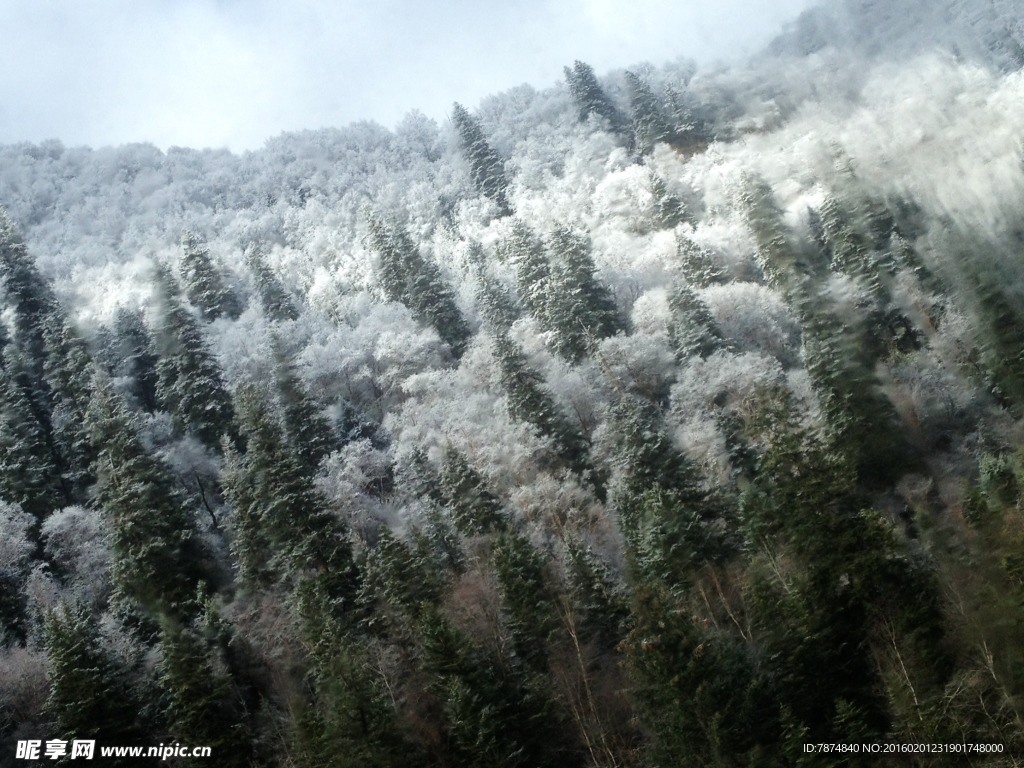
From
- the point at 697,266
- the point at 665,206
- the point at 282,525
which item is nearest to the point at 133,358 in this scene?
the point at 282,525

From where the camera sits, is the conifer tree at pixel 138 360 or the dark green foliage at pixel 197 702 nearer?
the dark green foliage at pixel 197 702

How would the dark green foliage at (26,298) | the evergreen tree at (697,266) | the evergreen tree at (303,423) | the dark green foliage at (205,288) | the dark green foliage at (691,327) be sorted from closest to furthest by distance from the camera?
the evergreen tree at (303,423) < the dark green foliage at (691,327) < the dark green foliage at (26,298) < the evergreen tree at (697,266) < the dark green foliage at (205,288)

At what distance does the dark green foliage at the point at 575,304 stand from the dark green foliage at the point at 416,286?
30.7 feet

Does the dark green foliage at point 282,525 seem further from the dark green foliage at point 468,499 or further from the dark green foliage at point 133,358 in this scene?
the dark green foliage at point 133,358

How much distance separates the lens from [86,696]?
1070 inches

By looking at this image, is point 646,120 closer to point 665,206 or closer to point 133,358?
point 665,206

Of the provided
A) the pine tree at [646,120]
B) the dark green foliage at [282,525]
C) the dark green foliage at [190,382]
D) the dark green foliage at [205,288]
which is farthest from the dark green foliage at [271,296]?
the pine tree at [646,120]

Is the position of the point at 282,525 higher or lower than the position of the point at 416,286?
lower

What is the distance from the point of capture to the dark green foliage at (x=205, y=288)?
70.0m

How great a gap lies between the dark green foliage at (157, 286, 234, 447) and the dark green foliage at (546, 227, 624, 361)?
23.7 metres

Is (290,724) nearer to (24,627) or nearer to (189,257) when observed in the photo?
(24,627)

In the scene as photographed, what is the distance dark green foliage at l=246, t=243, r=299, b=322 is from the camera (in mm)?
71562

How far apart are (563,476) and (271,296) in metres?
40.4

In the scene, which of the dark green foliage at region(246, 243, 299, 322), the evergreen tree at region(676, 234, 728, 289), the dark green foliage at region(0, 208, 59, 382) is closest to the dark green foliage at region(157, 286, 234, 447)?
the dark green foliage at region(0, 208, 59, 382)
